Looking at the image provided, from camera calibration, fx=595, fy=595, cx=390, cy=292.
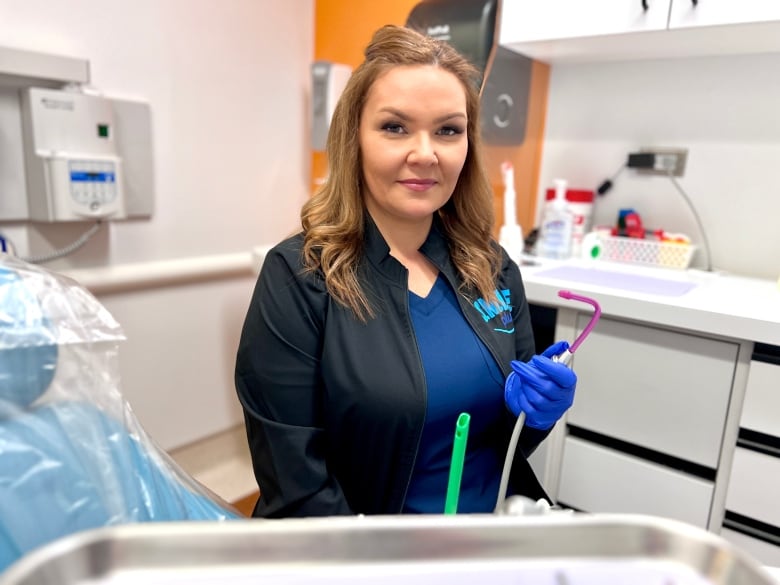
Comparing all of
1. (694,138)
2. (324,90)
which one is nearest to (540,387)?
(694,138)

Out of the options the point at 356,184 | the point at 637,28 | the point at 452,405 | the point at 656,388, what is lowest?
the point at 656,388

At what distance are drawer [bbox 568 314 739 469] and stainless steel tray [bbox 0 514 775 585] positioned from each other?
1.07 metres

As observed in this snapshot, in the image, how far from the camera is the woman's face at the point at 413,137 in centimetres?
96

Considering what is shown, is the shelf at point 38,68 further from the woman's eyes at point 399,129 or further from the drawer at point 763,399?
the drawer at point 763,399

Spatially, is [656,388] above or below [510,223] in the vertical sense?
below

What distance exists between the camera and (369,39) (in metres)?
2.17

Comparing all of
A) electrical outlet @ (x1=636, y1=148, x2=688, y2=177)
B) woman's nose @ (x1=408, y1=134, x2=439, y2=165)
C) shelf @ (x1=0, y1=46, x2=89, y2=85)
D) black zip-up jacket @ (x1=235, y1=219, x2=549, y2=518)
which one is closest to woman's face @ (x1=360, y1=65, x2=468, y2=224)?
woman's nose @ (x1=408, y1=134, x2=439, y2=165)

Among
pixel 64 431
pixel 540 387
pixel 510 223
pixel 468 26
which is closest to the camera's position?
pixel 64 431

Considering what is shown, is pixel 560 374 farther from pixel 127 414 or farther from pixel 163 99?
pixel 163 99

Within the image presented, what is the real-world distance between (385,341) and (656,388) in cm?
80

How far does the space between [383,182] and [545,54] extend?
46.2 inches

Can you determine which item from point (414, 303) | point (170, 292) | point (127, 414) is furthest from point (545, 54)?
point (127, 414)

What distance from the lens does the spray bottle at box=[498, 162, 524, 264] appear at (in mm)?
1856

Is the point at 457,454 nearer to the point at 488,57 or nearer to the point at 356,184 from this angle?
the point at 356,184
